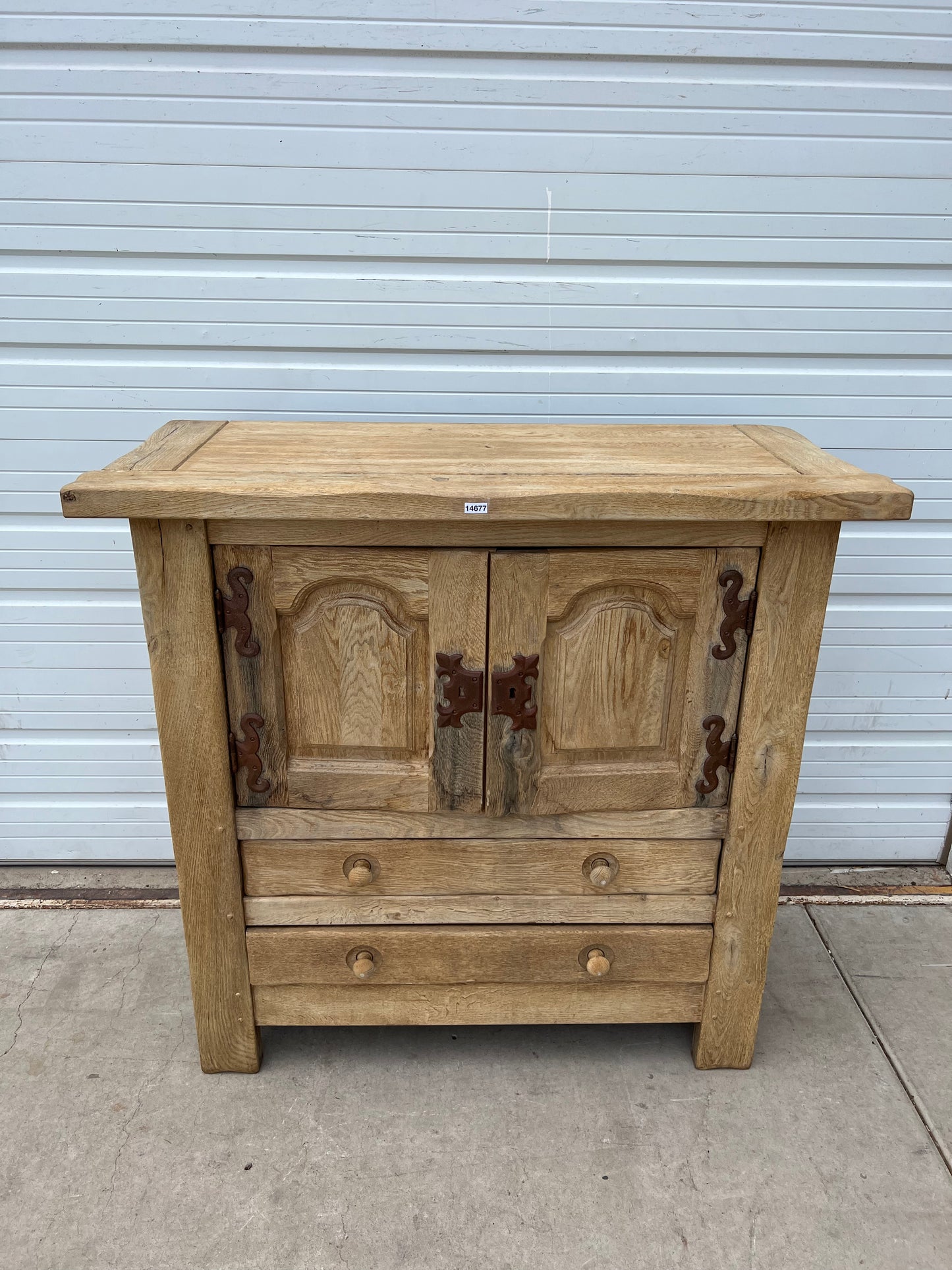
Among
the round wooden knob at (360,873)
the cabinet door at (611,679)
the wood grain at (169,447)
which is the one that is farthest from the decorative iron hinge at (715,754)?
the wood grain at (169,447)

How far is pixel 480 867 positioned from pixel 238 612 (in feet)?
2.52

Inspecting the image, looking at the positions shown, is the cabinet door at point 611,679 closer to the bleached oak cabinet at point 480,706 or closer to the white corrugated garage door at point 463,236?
the bleached oak cabinet at point 480,706

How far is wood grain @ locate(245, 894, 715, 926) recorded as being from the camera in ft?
6.47

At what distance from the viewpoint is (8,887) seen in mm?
2762

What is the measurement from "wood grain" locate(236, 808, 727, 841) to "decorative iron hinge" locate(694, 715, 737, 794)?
0.06 metres

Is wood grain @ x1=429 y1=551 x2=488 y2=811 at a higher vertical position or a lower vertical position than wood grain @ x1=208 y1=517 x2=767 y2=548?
lower

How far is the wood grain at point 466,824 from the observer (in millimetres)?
1891

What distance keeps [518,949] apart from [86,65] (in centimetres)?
234

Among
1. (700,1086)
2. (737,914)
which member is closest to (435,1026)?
(700,1086)

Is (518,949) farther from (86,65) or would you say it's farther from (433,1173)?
(86,65)

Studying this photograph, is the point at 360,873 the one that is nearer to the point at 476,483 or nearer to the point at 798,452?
the point at 476,483

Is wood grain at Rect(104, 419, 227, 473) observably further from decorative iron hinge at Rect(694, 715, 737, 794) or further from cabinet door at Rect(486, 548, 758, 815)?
decorative iron hinge at Rect(694, 715, 737, 794)

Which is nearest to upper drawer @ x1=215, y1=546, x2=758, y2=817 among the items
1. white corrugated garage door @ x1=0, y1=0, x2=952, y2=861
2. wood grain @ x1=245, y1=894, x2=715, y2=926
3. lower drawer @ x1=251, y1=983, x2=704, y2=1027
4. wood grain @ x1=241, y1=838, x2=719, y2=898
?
wood grain @ x1=241, y1=838, x2=719, y2=898

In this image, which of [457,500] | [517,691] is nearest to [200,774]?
[517,691]
